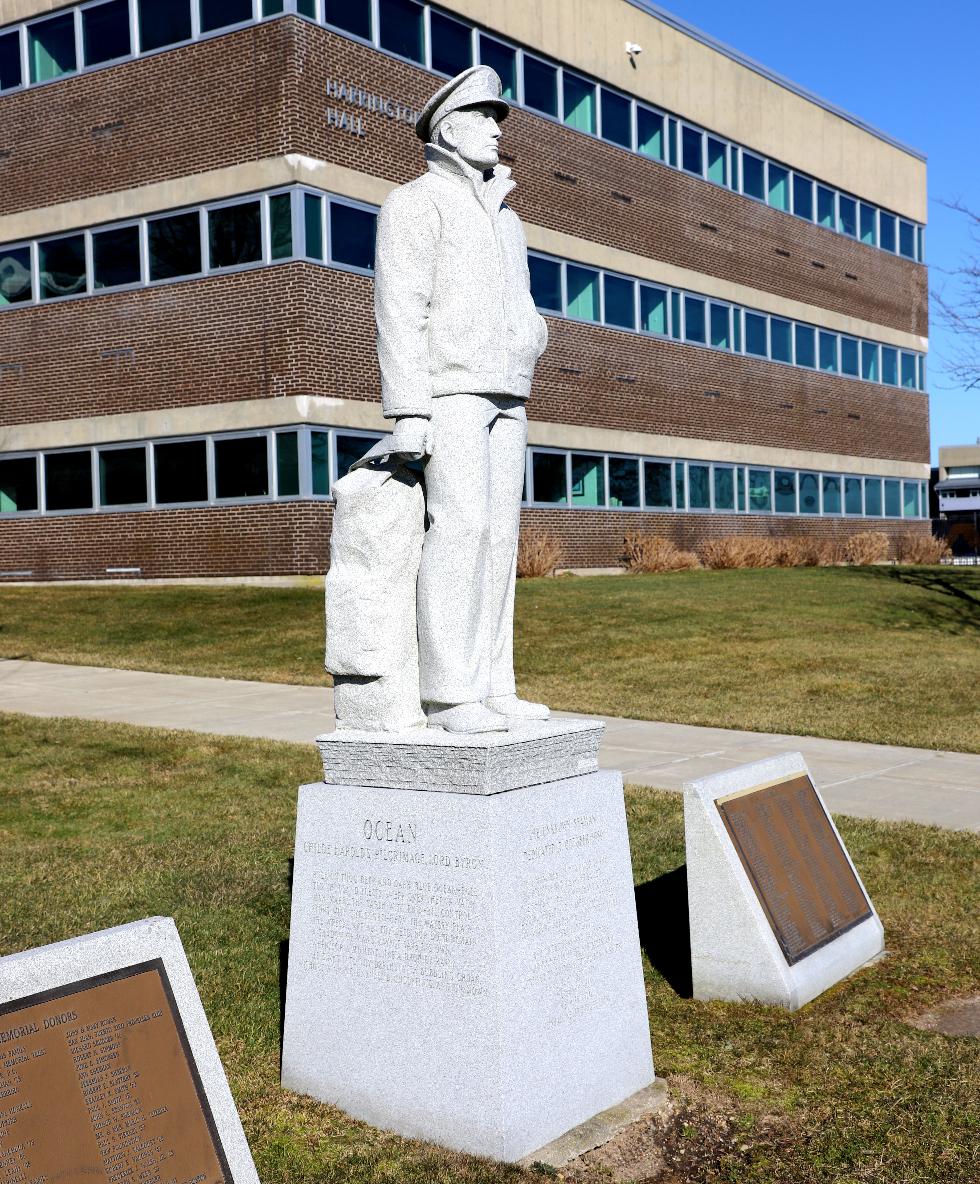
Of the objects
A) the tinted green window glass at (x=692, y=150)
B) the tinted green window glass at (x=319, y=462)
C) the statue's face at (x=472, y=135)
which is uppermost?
the tinted green window glass at (x=692, y=150)

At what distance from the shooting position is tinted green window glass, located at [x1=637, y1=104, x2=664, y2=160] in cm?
3047

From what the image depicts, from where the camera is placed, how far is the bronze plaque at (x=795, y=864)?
18.3 feet

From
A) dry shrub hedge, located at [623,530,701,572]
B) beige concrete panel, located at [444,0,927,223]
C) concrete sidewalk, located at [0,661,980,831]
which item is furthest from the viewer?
dry shrub hedge, located at [623,530,701,572]

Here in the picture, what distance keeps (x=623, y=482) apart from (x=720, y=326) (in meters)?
5.92

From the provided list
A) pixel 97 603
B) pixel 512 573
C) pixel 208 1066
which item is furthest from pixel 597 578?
pixel 208 1066

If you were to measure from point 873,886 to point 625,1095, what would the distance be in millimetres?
2884

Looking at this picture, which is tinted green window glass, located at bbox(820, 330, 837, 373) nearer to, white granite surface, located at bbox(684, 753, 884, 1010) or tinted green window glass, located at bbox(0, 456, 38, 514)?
tinted green window glass, located at bbox(0, 456, 38, 514)

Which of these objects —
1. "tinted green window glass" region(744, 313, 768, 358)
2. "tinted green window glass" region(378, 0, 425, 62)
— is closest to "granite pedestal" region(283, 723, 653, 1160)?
"tinted green window glass" region(378, 0, 425, 62)

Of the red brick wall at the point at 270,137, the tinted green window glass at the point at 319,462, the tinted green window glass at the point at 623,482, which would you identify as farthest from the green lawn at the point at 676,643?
the red brick wall at the point at 270,137

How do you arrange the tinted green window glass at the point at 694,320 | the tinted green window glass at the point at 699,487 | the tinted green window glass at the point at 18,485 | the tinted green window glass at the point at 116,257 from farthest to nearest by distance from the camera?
the tinted green window glass at the point at 699,487 → the tinted green window glass at the point at 694,320 → the tinted green window glass at the point at 18,485 → the tinted green window glass at the point at 116,257

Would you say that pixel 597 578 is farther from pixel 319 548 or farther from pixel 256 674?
pixel 256 674

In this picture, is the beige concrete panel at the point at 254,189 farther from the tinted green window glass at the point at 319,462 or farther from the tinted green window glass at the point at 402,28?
the tinted green window glass at the point at 319,462

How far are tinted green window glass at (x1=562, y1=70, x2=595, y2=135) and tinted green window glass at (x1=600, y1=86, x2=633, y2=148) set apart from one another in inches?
15.8

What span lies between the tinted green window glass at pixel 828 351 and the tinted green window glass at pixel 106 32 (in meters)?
20.4
